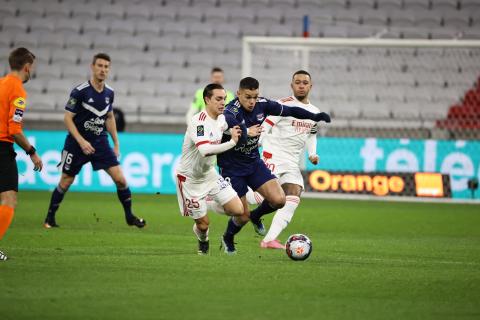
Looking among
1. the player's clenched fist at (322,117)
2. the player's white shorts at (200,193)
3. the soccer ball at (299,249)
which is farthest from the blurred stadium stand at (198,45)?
the soccer ball at (299,249)

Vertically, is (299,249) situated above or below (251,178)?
below

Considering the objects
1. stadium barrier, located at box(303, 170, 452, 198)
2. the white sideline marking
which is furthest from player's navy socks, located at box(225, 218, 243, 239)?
stadium barrier, located at box(303, 170, 452, 198)

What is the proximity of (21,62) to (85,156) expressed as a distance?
4037 millimetres

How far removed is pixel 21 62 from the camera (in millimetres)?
8328

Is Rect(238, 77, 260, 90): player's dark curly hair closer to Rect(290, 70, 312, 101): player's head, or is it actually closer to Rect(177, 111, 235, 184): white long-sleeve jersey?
Rect(177, 111, 235, 184): white long-sleeve jersey

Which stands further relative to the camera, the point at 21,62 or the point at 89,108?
the point at 89,108

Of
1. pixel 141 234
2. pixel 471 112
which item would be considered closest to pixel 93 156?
pixel 141 234

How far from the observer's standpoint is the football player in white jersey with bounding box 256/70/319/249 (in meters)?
10.7

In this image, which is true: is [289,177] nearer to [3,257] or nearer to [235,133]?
[235,133]

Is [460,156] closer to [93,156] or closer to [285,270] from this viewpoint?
[93,156]

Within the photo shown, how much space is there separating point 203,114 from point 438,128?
11059 mm

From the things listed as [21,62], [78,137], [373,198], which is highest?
[21,62]

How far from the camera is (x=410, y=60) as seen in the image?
2145cm

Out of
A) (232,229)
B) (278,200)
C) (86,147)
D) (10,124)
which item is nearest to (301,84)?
(278,200)
